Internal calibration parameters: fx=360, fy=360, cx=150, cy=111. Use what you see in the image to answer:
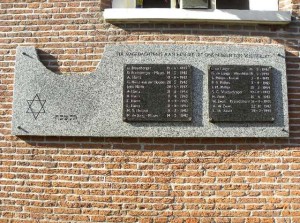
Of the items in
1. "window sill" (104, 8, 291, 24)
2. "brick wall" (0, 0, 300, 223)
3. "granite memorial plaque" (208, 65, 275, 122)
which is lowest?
"brick wall" (0, 0, 300, 223)

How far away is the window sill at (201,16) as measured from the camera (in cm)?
439

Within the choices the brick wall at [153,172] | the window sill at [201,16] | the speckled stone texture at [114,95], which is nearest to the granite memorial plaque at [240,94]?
the speckled stone texture at [114,95]

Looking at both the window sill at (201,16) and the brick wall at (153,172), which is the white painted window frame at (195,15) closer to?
the window sill at (201,16)

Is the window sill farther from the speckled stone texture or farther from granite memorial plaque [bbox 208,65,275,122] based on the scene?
granite memorial plaque [bbox 208,65,275,122]

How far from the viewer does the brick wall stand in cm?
410

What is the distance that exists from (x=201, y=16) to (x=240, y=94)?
1072 millimetres

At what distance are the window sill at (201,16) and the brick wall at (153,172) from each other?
0.49ft

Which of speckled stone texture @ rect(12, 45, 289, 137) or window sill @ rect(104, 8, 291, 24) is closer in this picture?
speckled stone texture @ rect(12, 45, 289, 137)

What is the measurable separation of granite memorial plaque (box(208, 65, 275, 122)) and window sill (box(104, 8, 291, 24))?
608 millimetres

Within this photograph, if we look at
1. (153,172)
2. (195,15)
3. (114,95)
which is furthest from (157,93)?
(195,15)

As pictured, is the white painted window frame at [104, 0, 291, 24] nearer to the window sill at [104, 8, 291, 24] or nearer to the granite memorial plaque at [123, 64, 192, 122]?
the window sill at [104, 8, 291, 24]

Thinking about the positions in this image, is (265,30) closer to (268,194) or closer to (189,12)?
(189,12)

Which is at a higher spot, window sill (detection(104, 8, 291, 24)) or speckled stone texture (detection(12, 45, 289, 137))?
window sill (detection(104, 8, 291, 24))

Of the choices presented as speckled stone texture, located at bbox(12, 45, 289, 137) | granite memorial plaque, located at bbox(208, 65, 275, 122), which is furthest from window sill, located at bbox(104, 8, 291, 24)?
granite memorial plaque, located at bbox(208, 65, 275, 122)
